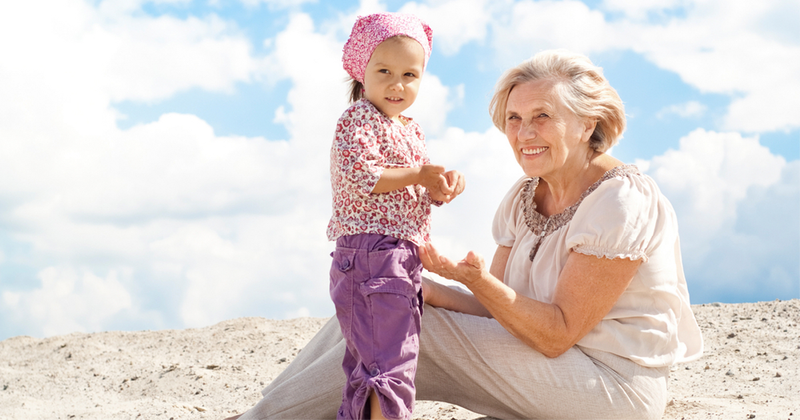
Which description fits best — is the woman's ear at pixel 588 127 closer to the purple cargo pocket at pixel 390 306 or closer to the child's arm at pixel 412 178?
the child's arm at pixel 412 178

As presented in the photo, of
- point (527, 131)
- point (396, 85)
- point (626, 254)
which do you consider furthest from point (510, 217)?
point (396, 85)

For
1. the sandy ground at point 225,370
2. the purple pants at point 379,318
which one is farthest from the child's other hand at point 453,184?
the sandy ground at point 225,370

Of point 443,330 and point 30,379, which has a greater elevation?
point 30,379

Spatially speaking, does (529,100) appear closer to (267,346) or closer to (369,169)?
(369,169)

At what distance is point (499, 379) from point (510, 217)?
1015 millimetres

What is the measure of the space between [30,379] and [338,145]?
5626mm

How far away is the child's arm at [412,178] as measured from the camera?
3191 millimetres

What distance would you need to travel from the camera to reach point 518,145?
362cm

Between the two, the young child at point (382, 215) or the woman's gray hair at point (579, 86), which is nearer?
the young child at point (382, 215)

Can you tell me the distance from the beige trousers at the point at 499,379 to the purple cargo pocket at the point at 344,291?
1.17ft

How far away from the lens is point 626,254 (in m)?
3.25

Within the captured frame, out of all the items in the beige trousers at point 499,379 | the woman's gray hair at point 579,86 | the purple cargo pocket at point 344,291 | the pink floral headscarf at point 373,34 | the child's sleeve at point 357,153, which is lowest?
the beige trousers at point 499,379

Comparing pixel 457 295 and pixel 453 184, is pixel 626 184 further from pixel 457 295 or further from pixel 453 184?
pixel 457 295

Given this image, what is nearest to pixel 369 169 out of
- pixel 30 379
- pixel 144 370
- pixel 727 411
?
pixel 727 411
